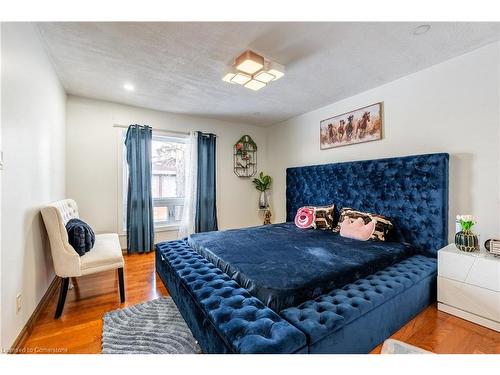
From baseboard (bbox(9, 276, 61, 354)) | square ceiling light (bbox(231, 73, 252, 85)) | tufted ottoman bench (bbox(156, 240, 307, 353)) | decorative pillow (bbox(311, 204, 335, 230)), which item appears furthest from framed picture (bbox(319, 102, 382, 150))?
baseboard (bbox(9, 276, 61, 354))

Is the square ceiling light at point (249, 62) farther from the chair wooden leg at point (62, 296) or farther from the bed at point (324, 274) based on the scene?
the chair wooden leg at point (62, 296)

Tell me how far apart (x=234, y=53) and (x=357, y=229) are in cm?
237

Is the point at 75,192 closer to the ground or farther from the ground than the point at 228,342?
farther from the ground

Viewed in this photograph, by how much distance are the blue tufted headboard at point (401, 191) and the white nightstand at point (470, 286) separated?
453mm

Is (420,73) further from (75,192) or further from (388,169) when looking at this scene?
(75,192)

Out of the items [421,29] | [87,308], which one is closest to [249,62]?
[421,29]

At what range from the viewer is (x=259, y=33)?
190 cm

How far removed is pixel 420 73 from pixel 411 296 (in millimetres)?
2381

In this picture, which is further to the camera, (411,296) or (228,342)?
(411,296)

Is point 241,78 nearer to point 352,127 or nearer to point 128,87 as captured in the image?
point 128,87

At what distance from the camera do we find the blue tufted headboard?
91.0 inches

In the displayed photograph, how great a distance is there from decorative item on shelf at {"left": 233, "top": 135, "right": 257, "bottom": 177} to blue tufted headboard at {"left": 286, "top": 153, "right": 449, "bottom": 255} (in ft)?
5.55
